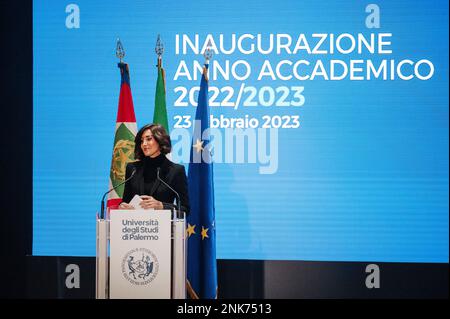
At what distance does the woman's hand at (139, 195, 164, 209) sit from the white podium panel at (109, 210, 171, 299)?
0.70 metres

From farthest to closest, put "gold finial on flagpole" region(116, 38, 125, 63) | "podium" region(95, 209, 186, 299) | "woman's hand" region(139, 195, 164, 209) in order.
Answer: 1. "gold finial on flagpole" region(116, 38, 125, 63)
2. "woman's hand" region(139, 195, 164, 209)
3. "podium" region(95, 209, 186, 299)

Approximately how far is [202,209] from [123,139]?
0.83 m

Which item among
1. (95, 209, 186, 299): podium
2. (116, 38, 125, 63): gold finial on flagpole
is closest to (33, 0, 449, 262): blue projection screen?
(116, 38, 125, 63): gold finial on flagpole

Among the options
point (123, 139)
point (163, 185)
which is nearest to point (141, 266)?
point (163, 185)

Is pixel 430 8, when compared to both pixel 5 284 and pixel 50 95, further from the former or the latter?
pixel 5 284

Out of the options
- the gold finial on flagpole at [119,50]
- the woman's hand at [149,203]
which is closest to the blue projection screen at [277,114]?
the gold finial on flagpole at [119,50]

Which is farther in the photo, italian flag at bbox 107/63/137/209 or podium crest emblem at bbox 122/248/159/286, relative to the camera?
italian flag at bbox 107/63/137/209

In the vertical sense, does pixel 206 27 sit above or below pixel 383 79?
above

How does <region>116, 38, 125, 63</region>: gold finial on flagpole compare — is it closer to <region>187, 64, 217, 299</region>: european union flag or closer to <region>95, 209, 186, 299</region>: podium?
<region>187, 64, 217, 299</region>: european union flag

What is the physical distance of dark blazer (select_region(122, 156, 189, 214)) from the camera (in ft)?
17.4

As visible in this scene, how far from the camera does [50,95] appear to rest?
548 cm

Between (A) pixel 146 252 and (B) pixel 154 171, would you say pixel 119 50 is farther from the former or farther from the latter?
(A) pixel 146 252
